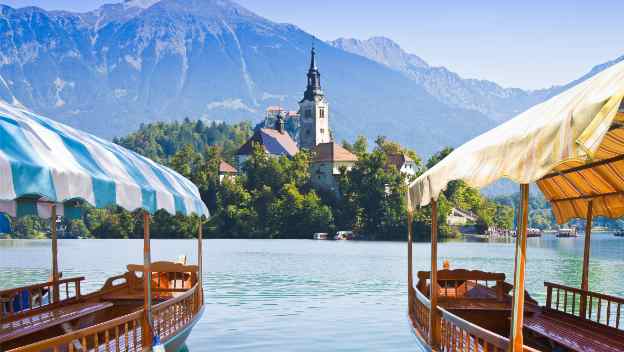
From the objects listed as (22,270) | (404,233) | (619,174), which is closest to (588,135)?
(619,174)

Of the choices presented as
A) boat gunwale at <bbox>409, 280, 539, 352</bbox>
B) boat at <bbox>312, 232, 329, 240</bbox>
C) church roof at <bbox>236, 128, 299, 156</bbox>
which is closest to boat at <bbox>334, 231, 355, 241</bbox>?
boat at <bbox>312, 232, 329, 240</bbox>

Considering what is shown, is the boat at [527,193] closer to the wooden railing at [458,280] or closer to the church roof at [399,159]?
the wooden railing at [458,280]

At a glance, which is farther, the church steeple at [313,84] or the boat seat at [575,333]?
the church steeple at [313,84]

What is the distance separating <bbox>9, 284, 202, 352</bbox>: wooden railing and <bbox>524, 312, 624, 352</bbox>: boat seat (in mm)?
5351

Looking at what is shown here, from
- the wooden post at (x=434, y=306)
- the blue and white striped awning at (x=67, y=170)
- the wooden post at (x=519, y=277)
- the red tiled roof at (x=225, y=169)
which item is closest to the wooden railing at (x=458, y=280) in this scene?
the wooden post at (x=434, y=306)

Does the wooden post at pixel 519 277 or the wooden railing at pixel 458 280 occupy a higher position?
the wooden post at pixel 519 277

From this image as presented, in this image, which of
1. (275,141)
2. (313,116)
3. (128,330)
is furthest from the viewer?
(275,141)

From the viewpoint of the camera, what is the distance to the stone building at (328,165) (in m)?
131

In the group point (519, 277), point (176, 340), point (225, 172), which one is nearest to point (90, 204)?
point (519, 277)

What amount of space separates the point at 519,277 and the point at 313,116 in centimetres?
15898

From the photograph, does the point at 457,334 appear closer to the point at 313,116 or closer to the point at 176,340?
the point at 176,340

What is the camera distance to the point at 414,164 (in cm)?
13425

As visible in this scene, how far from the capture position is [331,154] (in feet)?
445

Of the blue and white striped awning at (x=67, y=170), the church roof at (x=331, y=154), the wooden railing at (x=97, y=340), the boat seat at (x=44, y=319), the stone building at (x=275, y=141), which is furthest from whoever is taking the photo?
the stone building at (x=275, y=141)
